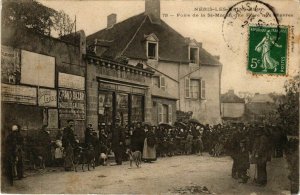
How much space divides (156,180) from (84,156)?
1.29 m

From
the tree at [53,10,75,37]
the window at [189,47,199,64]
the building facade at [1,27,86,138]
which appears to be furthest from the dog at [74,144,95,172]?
the window at [189,47,199,64]

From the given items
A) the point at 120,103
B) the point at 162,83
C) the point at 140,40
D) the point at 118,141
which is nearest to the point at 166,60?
the point at 162,83

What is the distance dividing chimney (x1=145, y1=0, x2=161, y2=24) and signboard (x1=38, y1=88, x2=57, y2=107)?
6.85 ft

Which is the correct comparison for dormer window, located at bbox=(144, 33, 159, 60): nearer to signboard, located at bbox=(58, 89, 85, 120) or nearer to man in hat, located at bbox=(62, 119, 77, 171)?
signboard, located at bbox=(58, 89, 85, 120)

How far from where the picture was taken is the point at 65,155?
6.80 metres

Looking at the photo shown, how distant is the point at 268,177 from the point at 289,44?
7.74 ft

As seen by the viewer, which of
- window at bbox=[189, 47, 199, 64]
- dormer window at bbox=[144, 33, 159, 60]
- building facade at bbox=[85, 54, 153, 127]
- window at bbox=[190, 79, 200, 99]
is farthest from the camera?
window at bbox=[190, 79, 200, 99]

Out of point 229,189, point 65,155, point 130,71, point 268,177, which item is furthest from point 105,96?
point 268,177

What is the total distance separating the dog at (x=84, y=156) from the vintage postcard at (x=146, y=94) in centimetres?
2

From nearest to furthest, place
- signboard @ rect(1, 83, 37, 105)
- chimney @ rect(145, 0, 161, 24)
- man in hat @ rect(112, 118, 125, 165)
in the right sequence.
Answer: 1. signboard @ rect(1, 83, 37, 105)
2. chimney @ rect(145, 0, 161, 24)
3. man in hat @ rect(112, 118, 125, 165)

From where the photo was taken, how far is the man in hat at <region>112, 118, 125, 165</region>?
7234mm

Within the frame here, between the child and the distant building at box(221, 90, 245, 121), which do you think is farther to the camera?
the distant building at box(221, 90, 245, 121)

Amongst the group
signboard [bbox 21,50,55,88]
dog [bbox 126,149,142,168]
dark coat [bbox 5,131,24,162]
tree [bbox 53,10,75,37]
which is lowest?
dog [bbox 126,149,142,168]

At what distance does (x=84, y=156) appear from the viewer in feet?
22.8
